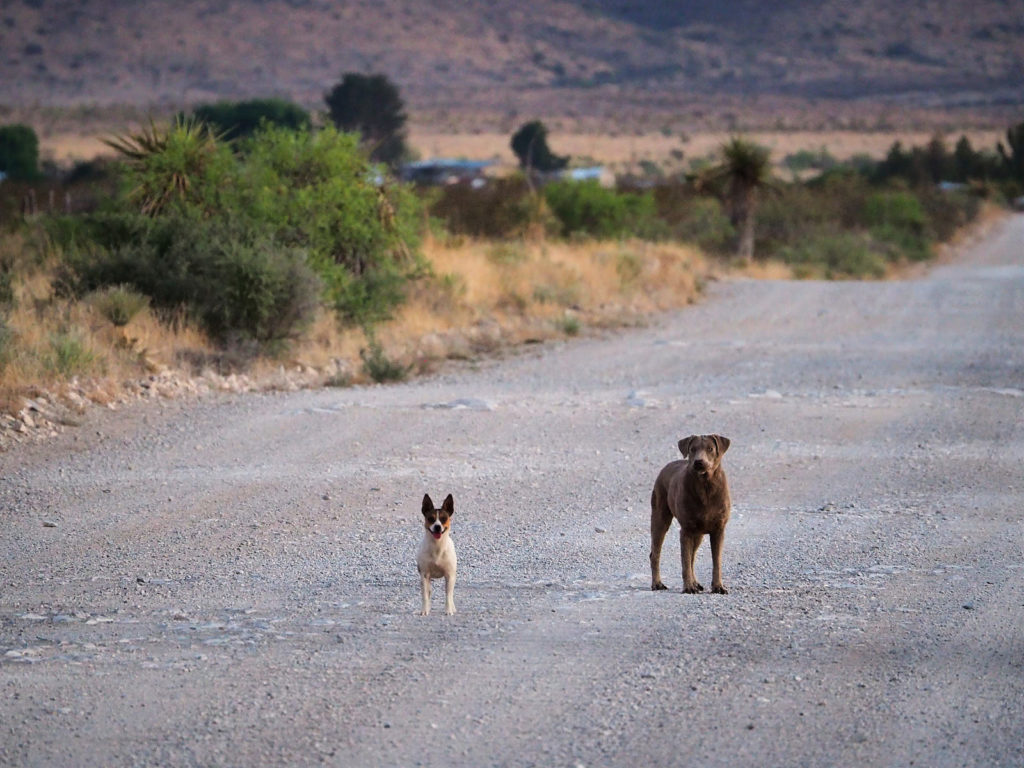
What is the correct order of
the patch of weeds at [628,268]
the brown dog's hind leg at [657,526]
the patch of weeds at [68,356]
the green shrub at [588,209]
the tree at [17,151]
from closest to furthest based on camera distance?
the brown dog's hind leg at [657,526] → the patch of weeds at [68,356] → the patch of weeds at [628,268] → the green shrub at [588,209] → the tree at [17,151]

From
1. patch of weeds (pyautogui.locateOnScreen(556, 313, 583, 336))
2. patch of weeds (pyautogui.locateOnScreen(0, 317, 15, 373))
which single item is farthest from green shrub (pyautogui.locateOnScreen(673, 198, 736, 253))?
patch of weeds (pyautogui.locateOnScreen(0, 317, 15, 373))

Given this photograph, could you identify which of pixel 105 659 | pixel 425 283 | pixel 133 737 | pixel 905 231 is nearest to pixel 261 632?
pixel 105 659

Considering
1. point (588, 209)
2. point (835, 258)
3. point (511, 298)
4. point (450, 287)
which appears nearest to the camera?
point (450, 287)

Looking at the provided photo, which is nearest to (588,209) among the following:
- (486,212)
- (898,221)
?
(486,212)

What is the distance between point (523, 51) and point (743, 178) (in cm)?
10033

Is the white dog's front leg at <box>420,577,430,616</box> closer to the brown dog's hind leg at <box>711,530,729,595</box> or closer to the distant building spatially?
the brown dog's hind leg at <box>711,530,729,595</box>

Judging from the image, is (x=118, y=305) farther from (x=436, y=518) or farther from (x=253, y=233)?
(x=436, y=518)

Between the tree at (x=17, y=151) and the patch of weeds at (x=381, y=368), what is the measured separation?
145 ft

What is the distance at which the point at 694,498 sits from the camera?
6625mm

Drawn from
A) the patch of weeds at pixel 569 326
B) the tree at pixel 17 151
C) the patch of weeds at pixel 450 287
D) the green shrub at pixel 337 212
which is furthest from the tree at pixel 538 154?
the patch of weeds at pixel 569 326

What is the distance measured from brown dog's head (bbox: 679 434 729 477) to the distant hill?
351 feet

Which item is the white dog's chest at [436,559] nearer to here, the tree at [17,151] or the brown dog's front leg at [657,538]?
the brown dog's front leg at [657,538]

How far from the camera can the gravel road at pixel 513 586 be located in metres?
5.38

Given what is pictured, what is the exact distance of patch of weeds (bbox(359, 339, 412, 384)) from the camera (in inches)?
602
